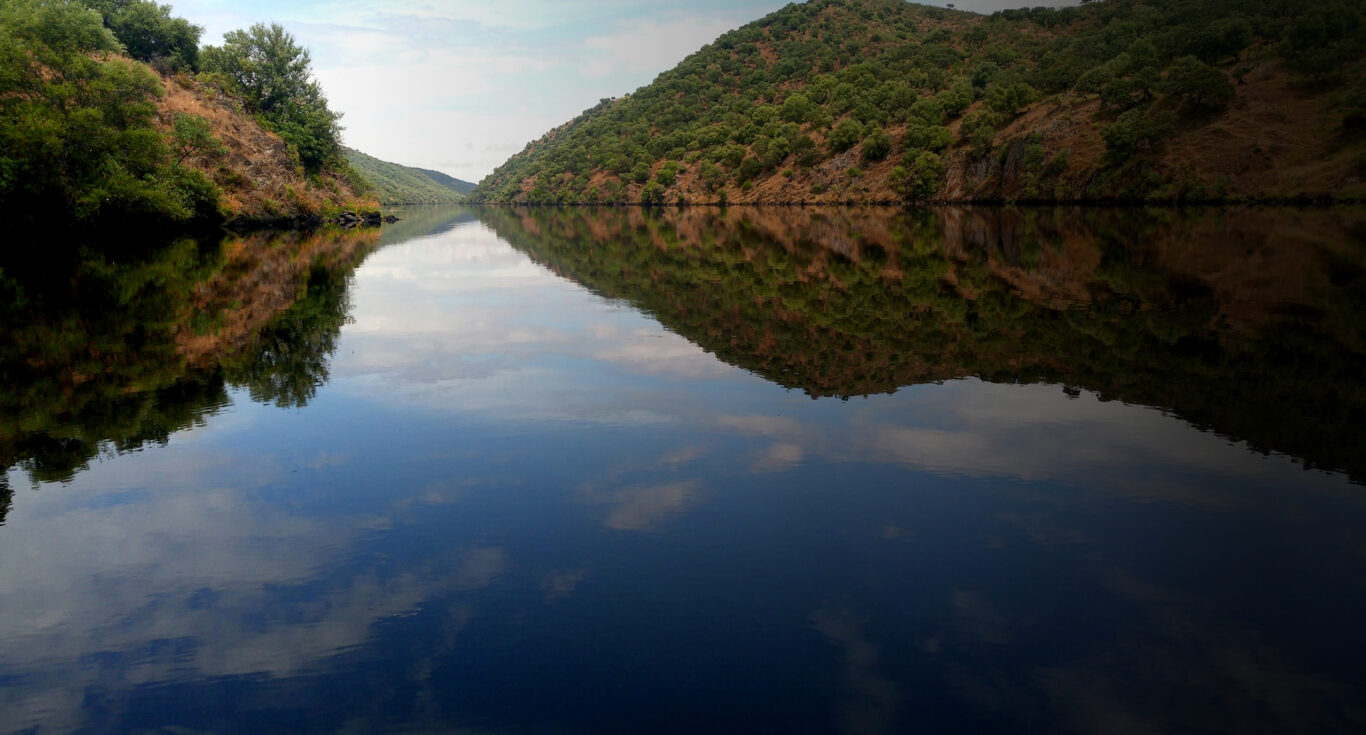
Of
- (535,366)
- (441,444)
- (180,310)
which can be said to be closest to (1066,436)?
(441,444)

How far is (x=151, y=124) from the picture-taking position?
204ft

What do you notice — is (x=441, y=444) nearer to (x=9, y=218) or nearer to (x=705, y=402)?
(x=705, y=402)

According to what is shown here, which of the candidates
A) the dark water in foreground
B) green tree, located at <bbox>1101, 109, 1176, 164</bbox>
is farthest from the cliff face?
green tree, located at <bbox>1101, 109, 1176, 164</bbox>

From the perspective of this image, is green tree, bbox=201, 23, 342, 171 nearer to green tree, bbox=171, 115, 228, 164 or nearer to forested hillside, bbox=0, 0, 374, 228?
forested hillside, bbox=0, 0, 374, 228

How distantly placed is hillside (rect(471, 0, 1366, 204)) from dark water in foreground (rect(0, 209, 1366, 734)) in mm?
72262

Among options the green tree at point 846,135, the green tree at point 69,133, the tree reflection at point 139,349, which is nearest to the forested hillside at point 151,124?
the green tree at point 69,133

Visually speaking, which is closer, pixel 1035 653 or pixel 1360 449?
pixel 1035 653

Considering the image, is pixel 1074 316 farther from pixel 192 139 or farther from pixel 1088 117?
pixel 1088 117

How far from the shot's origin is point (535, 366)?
58.5ft

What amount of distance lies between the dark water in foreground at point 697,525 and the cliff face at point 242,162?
2430 inches

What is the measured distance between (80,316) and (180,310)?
258 cm

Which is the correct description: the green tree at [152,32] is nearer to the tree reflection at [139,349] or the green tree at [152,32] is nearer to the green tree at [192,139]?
the green tree at [192,139]

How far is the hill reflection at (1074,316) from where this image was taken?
14.0 meters

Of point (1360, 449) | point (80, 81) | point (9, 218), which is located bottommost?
point (1360, 449)
